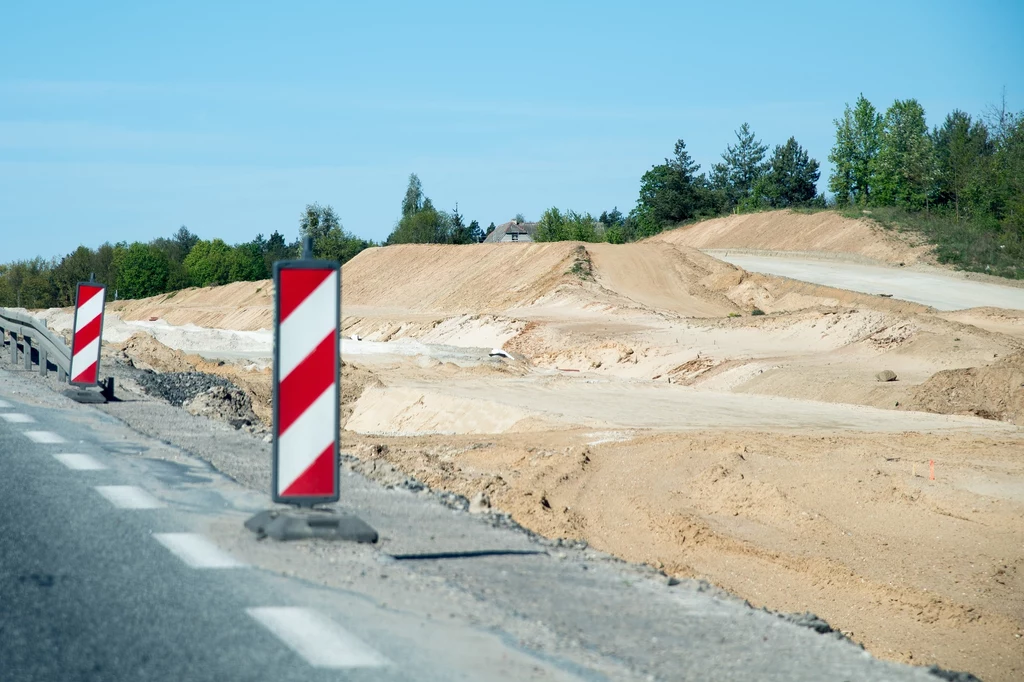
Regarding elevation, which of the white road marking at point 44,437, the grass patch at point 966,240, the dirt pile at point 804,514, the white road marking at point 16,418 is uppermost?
the grass patch at point 966,240

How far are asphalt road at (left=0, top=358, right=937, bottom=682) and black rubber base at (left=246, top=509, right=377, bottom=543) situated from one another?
0.07m

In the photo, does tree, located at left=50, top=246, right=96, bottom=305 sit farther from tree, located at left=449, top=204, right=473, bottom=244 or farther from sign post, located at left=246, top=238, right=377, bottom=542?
sign post, located at left=246, top=238, right=377, bottom=542

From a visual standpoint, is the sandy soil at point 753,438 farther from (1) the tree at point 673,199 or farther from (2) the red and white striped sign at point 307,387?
(1) the tree at point 673,199

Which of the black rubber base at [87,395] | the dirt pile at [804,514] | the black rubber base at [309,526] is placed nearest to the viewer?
the black rubber base at [309,526]

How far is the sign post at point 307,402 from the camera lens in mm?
6016

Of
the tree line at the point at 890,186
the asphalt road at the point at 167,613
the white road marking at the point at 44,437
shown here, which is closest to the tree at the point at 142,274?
the tree line at the point at 890,186

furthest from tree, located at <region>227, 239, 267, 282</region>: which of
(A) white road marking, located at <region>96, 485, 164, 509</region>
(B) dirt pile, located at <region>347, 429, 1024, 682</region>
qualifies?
(A) white road marking, located at <region>96, 485, 164, 509</region>

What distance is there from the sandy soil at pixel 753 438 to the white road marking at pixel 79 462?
4.20 metres

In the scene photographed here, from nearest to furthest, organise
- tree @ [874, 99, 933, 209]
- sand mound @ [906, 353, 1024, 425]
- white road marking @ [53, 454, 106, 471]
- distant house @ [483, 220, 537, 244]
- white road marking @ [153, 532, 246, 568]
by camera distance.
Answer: white road marking @ [153, 532, 246, 568] → white road marking @ [53, 454, 106, 471] → sand mound @ [906, 353, 1024, 425] → tree @ [874, 99, 933, 209] → distant house @ [483, 220, 537, 244]

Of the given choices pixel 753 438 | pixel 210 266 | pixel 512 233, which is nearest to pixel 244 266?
pixel 210 266

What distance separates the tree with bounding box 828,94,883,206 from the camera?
10156 centimetres

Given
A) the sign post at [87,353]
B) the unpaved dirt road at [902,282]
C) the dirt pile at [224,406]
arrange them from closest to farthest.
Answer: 1. the dirt pile at [224,406]
2. the sign post at [87,353]
3. the unpaved dirt road at [902,282]

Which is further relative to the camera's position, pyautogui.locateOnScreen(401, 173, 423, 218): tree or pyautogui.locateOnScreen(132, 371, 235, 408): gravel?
pyautogui.locateOnScreen(401, 173, 423, 218): tree

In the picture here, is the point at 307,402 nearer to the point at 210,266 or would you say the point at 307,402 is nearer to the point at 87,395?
the point at 87,395
